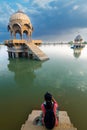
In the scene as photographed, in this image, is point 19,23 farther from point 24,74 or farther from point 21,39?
point 24,74

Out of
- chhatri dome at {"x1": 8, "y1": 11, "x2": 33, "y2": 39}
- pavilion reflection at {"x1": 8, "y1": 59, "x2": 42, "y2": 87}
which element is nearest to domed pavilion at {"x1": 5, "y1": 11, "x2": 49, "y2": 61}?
chhatri dome at {"x1": 8, "y1": 11, "x2": 33, "y2": 39}

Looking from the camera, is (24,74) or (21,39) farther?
(21,39)

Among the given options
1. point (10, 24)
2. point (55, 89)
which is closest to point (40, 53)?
point (10, 24)

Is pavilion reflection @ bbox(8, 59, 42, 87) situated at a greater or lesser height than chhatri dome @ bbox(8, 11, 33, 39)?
lesser

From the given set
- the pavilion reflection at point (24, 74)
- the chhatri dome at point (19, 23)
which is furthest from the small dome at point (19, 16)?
the pavilion reflection at point (24, 74)

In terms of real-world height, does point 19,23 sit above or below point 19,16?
below

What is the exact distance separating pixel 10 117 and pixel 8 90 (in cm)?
371

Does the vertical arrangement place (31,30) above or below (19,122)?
above

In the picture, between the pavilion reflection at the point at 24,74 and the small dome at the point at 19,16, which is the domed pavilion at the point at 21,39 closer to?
the small dome at the point at 19,16

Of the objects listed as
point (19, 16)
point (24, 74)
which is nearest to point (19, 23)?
point (19, 16)

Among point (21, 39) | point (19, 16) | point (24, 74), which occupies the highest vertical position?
point (19, 16)

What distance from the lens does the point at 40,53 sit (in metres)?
24.3

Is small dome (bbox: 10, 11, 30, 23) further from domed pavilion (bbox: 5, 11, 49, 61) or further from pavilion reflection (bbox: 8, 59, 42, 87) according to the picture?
pavilion reflection (bbox: 8, 59, 42, 87)

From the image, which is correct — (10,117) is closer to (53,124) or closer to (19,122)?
(19,122)
